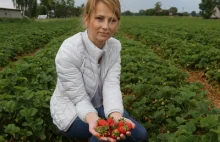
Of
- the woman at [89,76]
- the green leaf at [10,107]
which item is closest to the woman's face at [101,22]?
the woman at [89,76]

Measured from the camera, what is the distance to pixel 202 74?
7.38m

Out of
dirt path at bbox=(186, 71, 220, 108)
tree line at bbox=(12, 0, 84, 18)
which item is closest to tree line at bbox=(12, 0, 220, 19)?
tree line at bbox=(12, 0, 84, 18)

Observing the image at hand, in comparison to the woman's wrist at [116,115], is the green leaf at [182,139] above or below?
below

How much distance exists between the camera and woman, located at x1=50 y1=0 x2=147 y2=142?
8.84 ft

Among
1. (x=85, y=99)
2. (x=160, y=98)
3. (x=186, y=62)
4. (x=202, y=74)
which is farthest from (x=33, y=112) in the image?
(x=186, y=62)

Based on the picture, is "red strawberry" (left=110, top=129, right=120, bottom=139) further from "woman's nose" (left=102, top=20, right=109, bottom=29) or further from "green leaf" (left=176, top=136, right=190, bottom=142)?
"woman's nose" (left=102, top=20, right=109, bottom=29)

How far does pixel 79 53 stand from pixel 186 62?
5.98 meters

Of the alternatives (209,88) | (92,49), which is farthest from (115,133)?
(209,88)

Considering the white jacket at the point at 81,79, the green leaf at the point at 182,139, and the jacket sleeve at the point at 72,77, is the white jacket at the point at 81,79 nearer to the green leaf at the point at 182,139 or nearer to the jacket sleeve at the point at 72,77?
the jacket sleeve at the point at 72,77

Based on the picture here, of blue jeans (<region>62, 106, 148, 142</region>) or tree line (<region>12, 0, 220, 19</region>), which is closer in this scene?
blue jeans (<region>62, 106, 148, 142</region>)

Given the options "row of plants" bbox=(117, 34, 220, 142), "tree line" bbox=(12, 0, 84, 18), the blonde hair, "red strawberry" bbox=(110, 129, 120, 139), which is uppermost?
the blonde hair

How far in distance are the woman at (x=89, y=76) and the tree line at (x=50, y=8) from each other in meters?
66.6

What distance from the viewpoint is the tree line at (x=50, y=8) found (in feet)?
220

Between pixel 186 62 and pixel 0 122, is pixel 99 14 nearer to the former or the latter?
pixel 0 122
